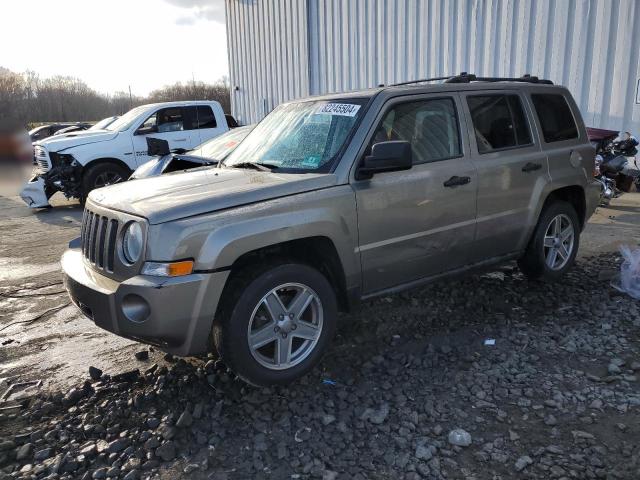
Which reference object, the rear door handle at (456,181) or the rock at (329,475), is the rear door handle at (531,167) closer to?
the rear door handle at (456,181)

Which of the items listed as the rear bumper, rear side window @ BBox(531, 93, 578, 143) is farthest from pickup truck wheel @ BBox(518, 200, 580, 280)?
rear side window @ BBox(531, 93, 578, 143)

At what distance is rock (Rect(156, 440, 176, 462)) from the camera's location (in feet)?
8.86

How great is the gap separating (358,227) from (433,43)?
9520 mm

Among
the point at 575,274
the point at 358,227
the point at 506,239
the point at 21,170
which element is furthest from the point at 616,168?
the point at 21,170

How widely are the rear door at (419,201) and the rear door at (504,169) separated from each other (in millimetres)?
147

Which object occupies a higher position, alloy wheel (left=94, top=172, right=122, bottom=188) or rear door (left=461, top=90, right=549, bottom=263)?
rear door (left=461, top=90, right=549, bottom=263)

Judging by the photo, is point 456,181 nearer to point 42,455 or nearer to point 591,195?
point 591,195

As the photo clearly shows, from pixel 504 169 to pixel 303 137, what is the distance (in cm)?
166

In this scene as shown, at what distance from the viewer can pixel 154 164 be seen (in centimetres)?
743

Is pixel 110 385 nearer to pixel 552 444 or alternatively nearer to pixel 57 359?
pixel 57 359

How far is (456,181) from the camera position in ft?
13.0

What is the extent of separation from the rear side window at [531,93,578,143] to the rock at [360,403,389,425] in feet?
9.74

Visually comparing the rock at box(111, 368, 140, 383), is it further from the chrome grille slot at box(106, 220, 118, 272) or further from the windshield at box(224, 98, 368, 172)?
the windshield at box(224, 98, 368, 172)

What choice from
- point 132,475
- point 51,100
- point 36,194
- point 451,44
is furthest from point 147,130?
point 132,475
